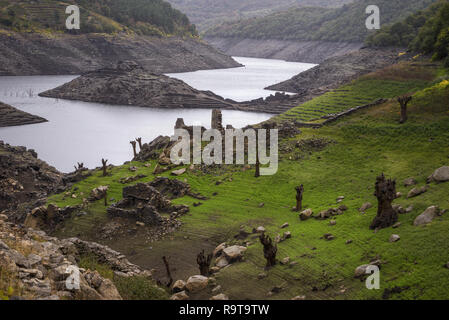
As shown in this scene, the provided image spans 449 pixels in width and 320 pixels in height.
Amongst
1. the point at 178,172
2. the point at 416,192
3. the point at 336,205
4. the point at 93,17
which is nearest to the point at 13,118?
the point at 178,172

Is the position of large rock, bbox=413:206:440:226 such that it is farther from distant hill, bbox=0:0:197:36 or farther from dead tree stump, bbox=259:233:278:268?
distant hill, bbox=0:0:197:36

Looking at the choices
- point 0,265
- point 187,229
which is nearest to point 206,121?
point 187,229

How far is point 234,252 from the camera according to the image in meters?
23.5

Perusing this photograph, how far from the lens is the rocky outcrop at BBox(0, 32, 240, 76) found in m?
135

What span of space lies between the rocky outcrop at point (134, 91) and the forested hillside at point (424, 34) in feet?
123

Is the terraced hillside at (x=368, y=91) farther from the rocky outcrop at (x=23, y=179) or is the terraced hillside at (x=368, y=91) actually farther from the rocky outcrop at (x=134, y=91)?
the rocky outcrop at (x=134, y=91)

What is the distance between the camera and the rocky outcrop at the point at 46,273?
14641 millimetres

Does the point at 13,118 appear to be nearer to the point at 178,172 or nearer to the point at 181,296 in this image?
the point at 178,172

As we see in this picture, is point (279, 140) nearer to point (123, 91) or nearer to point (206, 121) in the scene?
point (206, 121)

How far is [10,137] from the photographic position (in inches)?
2766

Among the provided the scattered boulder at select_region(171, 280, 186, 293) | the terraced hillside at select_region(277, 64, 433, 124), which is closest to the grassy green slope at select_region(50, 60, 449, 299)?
the scattered boulder at select_region(171, 280, 186, 293)

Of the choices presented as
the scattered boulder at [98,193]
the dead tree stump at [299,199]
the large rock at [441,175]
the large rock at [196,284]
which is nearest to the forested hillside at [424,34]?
the large rock at [441,175]

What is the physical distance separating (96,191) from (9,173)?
12915 millimetres

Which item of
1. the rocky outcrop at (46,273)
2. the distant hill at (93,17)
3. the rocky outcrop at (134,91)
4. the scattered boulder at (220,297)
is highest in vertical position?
the distant hill at (93,17)
